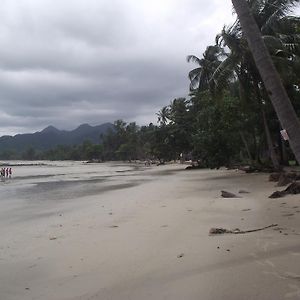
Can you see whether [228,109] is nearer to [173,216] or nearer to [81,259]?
[173,216]

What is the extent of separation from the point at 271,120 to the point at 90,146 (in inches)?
5127

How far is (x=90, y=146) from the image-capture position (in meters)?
160

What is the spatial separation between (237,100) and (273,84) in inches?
1007

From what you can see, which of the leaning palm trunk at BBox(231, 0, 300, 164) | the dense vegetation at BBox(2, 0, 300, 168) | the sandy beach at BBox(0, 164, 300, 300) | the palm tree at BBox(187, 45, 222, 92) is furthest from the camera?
the palm tree at BBox(187, 45, 222, 92)

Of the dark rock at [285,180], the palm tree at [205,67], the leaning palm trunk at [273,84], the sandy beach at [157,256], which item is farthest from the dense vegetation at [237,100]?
the leaning palm trunk at [273,84]

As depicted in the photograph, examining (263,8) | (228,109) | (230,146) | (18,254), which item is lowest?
(18,254)

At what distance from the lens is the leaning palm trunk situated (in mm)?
5785

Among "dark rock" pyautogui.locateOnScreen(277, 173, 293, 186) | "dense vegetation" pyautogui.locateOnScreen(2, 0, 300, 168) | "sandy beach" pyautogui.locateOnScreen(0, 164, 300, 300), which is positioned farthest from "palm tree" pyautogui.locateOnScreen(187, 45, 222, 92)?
"sandy beach" pyautogui.locateOnScreen(0, 164, 300, 300)

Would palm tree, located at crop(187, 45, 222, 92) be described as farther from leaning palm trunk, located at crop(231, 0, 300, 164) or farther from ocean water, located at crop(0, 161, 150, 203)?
leaning palm trunk, located at crop(231, 0, 300, 164)

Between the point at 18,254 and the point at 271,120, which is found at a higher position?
the point at 271,120

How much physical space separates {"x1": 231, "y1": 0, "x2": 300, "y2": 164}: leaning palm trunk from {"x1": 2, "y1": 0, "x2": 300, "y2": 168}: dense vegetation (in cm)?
1235

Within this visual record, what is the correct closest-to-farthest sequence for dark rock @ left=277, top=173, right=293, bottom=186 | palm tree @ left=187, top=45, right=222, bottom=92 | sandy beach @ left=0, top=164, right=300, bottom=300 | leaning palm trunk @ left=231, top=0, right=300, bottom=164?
sandy beach @ left=0, top=164, right=300, bottom=300
leaning palm trunk @ left=231, top=0, right=300, bottom=164
dark rock @ left=277, top=173, right=293, bottom=186
palm tree @ left=187, top=45, right=222, bottom=92

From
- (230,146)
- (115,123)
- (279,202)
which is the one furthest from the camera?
(115,123)

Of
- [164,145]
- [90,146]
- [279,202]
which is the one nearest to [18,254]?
[279,202]
